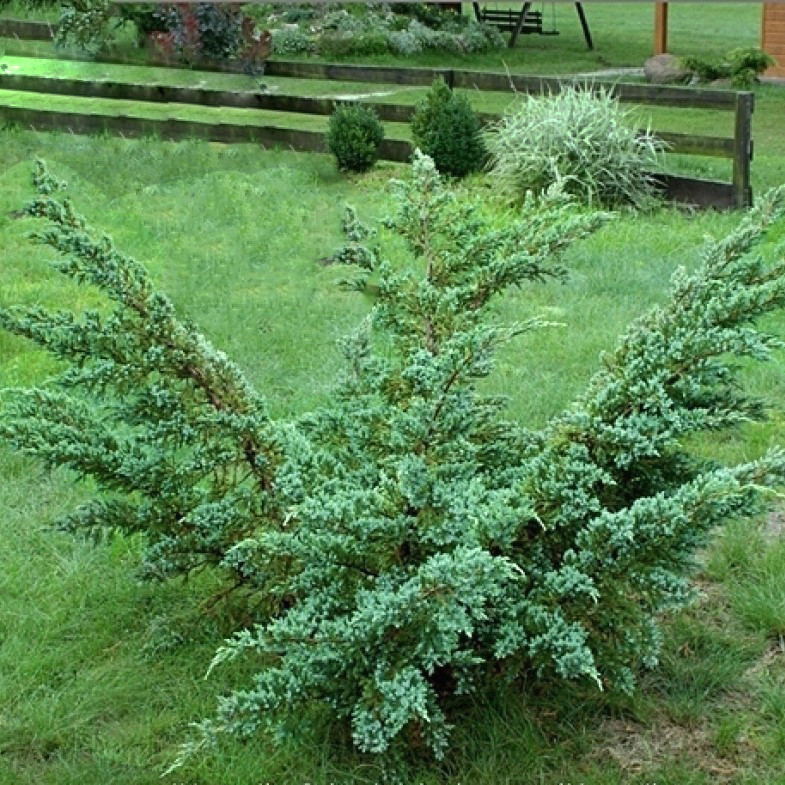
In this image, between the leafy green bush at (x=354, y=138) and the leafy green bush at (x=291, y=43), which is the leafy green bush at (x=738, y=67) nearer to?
the leafy green bush at (x=291, y=43)

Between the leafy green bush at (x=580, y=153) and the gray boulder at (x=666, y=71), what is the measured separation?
7719mm

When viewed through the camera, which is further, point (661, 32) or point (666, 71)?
point (661, 32)

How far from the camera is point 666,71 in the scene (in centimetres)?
1658

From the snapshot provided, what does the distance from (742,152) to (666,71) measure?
342 inches

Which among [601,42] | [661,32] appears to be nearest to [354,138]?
[661,32]

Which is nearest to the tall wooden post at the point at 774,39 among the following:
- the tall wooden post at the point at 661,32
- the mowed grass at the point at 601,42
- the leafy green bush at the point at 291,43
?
the mowed grass at the point at 601,42

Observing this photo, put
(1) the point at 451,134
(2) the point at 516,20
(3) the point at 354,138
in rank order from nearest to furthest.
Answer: (1) the point at 451,134 < (3) the point at 354,138 < (2) the point at 516,20

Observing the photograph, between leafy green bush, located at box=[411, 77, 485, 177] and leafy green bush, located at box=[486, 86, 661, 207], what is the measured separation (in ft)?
0.91

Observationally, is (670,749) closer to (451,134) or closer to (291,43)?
(451,134)

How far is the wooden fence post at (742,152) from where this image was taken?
8336 mm

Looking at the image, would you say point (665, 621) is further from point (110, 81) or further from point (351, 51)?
point (351, 51)

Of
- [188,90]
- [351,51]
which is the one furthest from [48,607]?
[351,51]

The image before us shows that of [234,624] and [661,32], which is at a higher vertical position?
[661,32]

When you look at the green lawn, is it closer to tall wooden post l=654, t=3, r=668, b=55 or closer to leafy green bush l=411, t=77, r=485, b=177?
leafy green bush l=411, t=77, r=485, b=177
